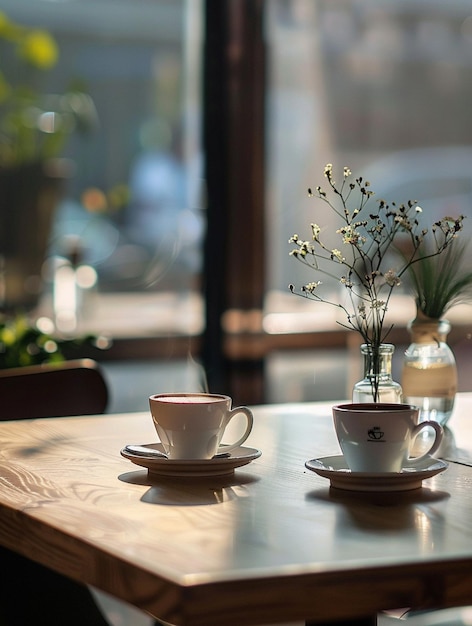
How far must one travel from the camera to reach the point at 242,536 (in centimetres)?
108

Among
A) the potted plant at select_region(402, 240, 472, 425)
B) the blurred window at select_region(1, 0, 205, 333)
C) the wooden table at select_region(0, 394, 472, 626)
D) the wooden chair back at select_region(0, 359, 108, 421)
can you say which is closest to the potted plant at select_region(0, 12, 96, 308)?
the blurred window at select_region(1, 0, 205, 333)

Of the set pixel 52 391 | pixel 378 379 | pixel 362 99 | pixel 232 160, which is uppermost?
pixel 362 99

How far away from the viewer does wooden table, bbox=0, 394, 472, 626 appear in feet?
3.08

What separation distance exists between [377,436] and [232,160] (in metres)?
3.44

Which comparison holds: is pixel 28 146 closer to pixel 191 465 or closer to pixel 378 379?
pixel 378 379

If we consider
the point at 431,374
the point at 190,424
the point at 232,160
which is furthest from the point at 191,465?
the point at 232,160

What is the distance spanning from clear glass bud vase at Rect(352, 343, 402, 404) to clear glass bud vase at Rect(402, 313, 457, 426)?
0.54ft

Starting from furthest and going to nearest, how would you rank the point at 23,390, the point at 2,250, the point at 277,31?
the point at 277,31 < the point at 2,250 < the point at 23,390

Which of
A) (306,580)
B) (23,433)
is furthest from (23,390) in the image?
(306,580)

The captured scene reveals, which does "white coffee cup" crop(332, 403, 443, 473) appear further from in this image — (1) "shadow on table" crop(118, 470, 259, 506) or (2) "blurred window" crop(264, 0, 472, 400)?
(2) "blurred window" crop(264, 0, 472, 400)

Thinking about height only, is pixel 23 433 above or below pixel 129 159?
below

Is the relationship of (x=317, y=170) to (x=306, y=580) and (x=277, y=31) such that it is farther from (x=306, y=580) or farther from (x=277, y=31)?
(x=306, y=580)

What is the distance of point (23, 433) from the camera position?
180cm

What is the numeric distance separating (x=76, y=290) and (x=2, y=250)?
1.12ft
